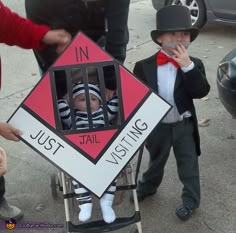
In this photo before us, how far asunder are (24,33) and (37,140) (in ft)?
1.86

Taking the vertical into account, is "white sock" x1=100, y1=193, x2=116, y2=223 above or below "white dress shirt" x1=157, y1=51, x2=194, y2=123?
below

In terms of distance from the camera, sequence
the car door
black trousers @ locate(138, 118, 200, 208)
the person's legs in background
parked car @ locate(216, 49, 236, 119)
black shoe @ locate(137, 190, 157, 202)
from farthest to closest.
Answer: the car door < parked car @ locate(216, 49, 236, 119) < black shoe @ locate(137, 190, 157, 202) < the person's legs in background < black trousers @ locate(138, 118, 200, 208)

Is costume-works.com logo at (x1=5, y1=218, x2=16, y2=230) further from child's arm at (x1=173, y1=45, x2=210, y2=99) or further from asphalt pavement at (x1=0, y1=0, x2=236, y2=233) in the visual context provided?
child's arm at (x1=173, y1=45, x2=210, y2=99)

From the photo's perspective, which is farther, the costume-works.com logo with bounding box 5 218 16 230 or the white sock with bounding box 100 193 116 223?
the costume-works.com logo with bounding box 5 218 16 230

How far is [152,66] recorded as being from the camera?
9.09 feet

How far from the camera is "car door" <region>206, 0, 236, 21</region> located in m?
6.52

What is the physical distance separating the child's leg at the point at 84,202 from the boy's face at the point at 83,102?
419 millimetres

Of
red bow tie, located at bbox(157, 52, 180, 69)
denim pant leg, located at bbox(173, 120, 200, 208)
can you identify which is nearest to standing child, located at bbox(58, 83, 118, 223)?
red bow tie, located at bbox(157, 52, 180, 69)

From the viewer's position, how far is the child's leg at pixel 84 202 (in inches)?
99.6

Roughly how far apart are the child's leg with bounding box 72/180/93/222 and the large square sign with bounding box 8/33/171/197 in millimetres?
188

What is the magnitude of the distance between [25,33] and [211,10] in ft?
15.9

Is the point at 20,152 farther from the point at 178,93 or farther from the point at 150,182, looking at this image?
the point at 178,93

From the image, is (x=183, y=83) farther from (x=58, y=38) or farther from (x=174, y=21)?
(x=58, y=38)

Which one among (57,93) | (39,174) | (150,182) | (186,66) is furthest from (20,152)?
(186,66)
